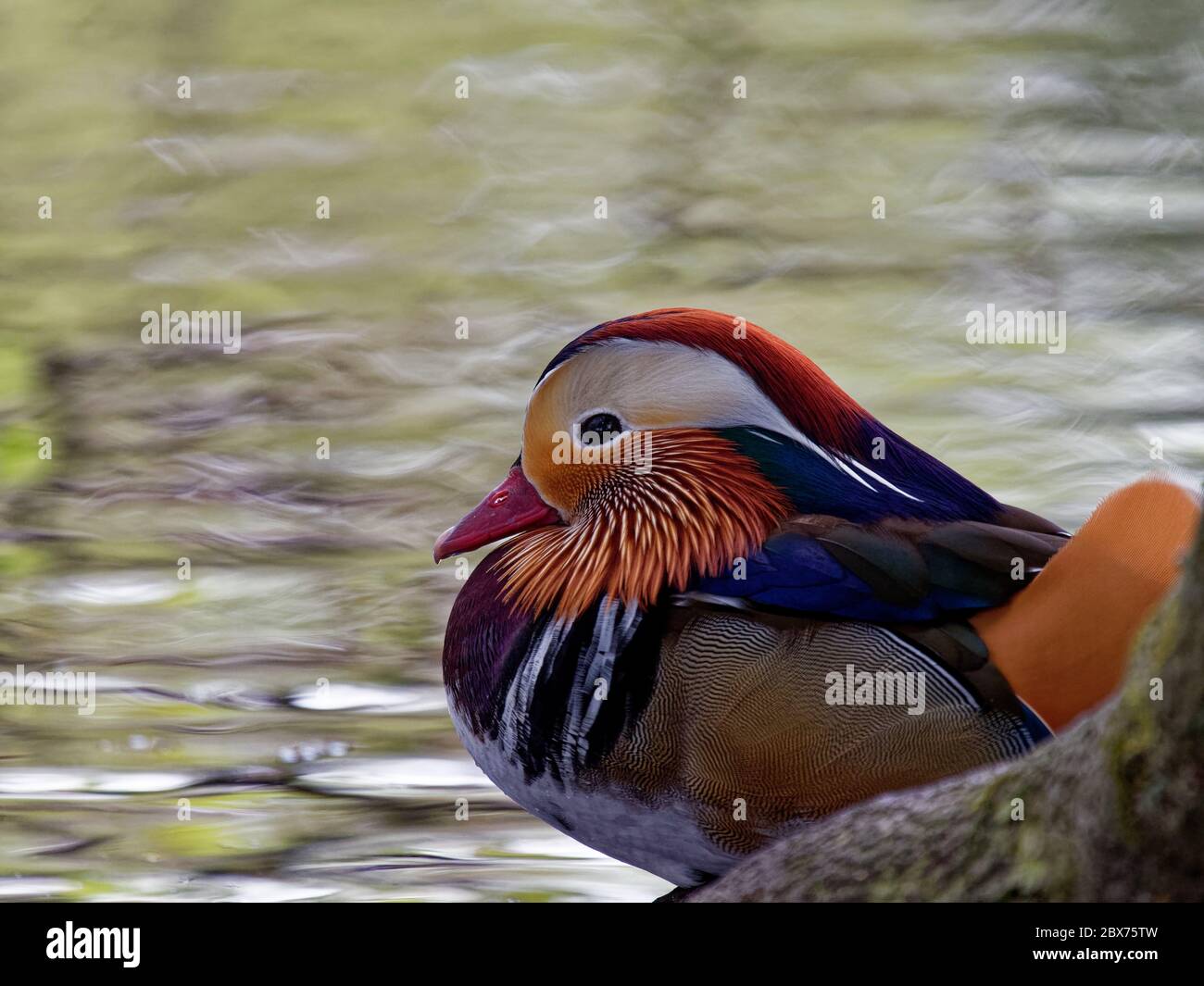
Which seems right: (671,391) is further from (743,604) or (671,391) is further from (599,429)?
(743,604)

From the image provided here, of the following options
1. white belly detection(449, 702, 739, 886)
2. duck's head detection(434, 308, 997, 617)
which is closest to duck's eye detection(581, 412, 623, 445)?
duck's head detection(434, 308, 997, 617)

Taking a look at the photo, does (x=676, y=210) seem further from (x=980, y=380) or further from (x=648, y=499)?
(x=648, y=499)

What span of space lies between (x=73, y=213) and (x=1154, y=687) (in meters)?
1.96

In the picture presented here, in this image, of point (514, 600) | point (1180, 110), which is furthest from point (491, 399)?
point (1180, 110)

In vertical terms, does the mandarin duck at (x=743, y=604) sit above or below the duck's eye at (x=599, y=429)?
below

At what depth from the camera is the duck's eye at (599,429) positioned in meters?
1.32

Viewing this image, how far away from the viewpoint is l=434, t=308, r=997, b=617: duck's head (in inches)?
50.7

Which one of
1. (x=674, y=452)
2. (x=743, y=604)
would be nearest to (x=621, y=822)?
(x=743, y=604)

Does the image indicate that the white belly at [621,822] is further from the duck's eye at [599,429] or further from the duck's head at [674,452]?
the duck's eye at [599,429]

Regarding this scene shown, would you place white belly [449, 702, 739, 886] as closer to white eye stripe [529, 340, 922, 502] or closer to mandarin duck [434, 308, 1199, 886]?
mandarin duck [434, 308, 1199, 886]

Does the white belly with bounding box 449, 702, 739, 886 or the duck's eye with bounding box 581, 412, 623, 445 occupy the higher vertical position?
the duck's eye with bounding box 581, 412, 623, 445

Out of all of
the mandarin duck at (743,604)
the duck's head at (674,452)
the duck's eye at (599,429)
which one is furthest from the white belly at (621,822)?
the duck's eye at (599,429)

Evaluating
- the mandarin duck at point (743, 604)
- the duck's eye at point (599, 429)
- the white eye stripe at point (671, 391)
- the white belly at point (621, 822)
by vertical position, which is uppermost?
the white eye stripe at point (671, 391)

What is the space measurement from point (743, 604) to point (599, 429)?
0.76 feet
